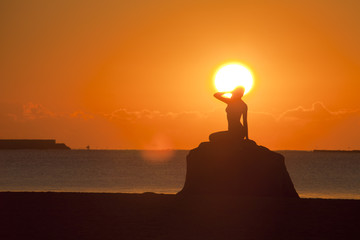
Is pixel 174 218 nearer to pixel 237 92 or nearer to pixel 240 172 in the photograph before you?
pixel 240 172

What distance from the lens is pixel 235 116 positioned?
25.1 meters

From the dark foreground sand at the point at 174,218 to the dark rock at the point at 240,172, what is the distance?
1.82 m

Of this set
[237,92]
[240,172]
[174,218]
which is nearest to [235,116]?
[237,92]

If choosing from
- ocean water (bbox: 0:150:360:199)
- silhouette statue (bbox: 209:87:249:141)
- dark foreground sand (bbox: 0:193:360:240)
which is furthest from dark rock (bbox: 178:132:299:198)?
ocean water (bbox: 0:150:360:199)

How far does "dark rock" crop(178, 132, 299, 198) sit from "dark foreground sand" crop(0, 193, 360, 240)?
1.82 m

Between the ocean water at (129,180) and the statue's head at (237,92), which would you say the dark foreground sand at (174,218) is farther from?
the ocean water at (129,180)

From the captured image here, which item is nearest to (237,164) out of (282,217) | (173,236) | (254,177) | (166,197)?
(254,177)

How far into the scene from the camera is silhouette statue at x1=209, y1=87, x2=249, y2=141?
25017mm

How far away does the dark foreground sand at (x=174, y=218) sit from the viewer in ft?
46.3

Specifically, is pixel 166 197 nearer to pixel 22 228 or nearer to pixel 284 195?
pixel 284 195

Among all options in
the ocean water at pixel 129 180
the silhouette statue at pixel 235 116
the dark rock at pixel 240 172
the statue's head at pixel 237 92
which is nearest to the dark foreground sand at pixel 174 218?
the dark rock at pixel 240 172

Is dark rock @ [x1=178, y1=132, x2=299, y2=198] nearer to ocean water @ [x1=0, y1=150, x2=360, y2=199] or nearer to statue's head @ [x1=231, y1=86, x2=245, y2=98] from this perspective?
statue's head @ [x1=231, y1=86, x2=245, y2=98]

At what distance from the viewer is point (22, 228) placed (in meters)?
14.9

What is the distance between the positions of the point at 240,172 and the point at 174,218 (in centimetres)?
793
